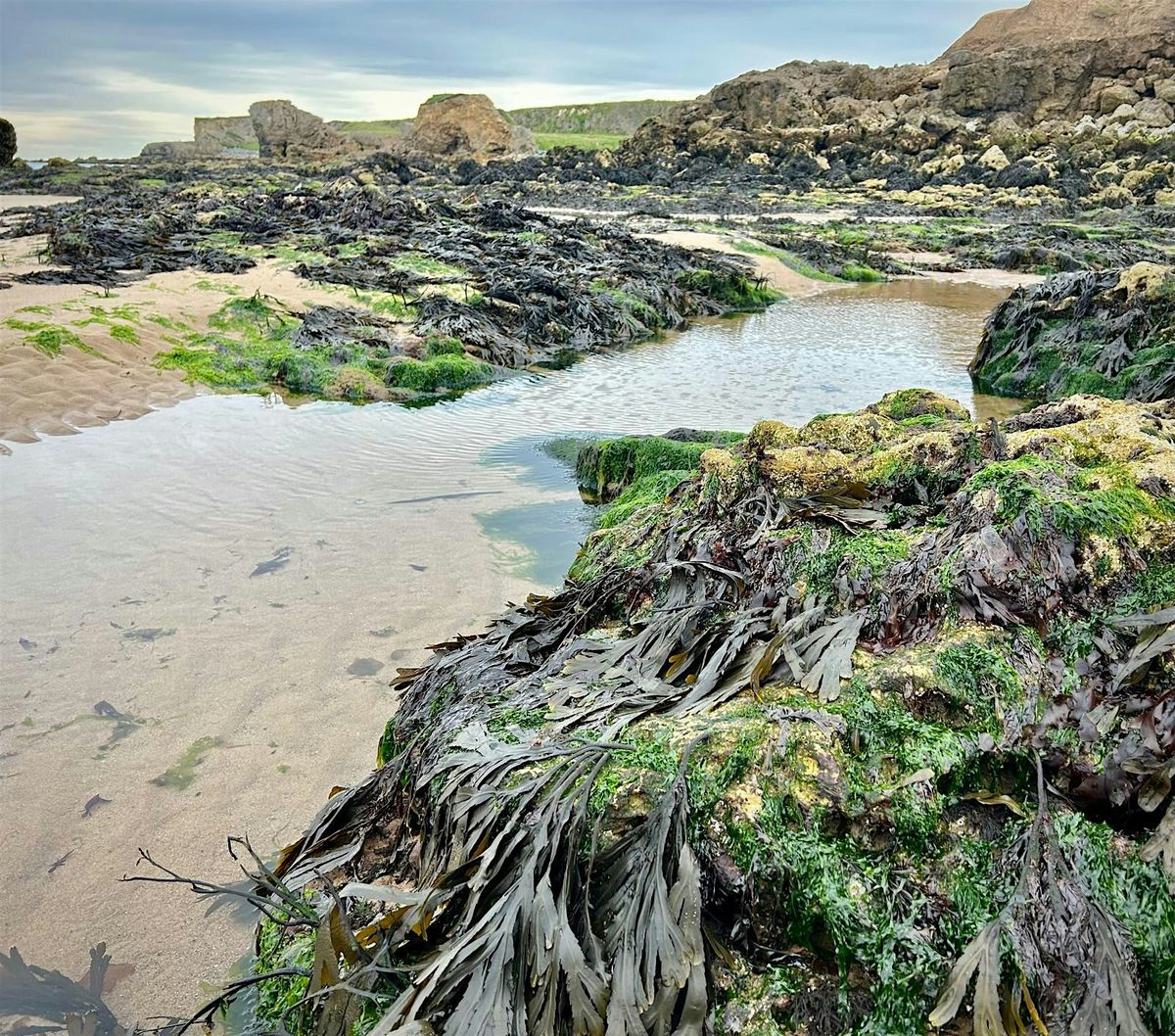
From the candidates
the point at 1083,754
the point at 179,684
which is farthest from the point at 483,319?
the point at 1083,754

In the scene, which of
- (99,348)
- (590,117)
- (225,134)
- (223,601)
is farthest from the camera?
(590,117)

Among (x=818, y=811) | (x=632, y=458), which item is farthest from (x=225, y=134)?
(x=818, y=811)

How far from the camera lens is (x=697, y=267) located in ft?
46.6

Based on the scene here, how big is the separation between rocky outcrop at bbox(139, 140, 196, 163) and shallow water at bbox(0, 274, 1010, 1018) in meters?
52.8

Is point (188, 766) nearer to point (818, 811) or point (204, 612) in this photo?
point (204, 612)

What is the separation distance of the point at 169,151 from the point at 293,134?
43.7ft

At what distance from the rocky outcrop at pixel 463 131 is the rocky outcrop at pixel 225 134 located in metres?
14.0

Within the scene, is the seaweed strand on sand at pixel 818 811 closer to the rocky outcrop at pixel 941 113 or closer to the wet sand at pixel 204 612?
the wet sand at pixel 204 612

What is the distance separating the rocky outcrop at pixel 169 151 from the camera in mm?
52688

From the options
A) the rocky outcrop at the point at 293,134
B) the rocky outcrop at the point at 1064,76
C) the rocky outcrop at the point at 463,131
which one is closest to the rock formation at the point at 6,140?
the rocky outcrop at the point at 293,134

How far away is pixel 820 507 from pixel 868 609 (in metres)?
0.53

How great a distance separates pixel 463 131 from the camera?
5000 cm

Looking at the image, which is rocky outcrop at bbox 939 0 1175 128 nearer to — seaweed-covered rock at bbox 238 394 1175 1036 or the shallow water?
the shallow water

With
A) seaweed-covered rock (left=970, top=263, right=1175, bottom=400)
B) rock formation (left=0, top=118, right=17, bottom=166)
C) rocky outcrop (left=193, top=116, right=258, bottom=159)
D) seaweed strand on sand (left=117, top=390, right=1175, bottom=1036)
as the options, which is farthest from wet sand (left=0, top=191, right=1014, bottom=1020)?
rocky outcrop (left=193, top=116, right=258, bottom=159)
